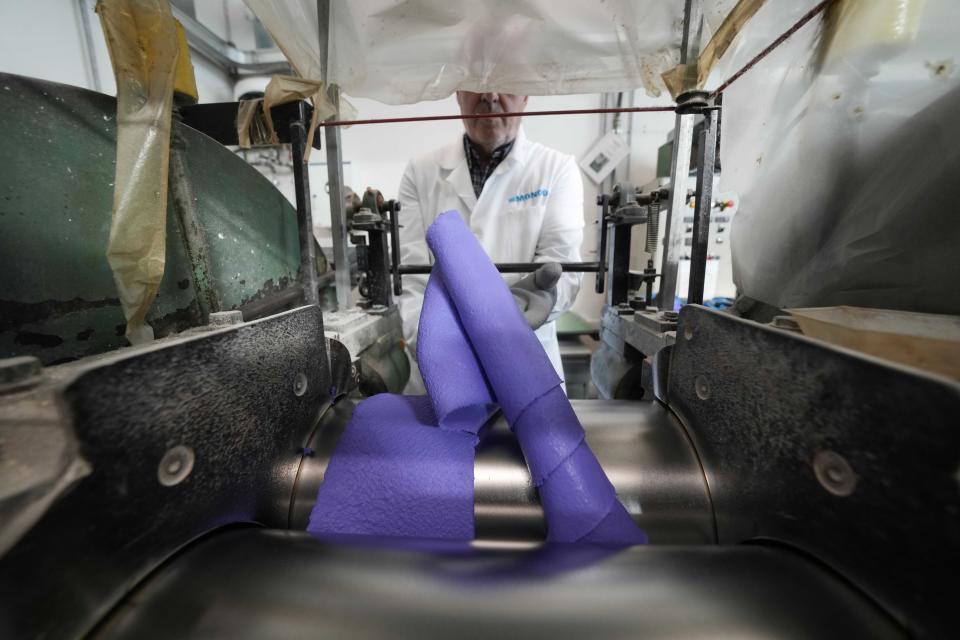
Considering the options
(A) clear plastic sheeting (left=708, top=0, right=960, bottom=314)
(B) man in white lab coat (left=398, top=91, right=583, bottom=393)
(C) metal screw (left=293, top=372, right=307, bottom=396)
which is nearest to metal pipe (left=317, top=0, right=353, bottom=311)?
(B) man in white lab coat (left=398, top=91, right=583, bottom=393)

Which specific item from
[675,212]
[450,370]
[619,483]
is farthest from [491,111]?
[619,483]

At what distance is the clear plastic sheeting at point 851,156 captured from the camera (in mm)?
406

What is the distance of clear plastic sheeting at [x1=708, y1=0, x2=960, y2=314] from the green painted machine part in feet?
3.58

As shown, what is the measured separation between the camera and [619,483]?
333 millimetres

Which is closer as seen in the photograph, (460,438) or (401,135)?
(460,438)

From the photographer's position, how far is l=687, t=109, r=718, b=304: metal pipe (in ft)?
2.02

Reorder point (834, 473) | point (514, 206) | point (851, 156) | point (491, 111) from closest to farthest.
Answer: point (834, 473)
point (851, 156)
point (491, 111)
point (514, 206)

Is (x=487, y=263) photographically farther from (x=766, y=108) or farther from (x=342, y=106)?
(x=342, y=106)

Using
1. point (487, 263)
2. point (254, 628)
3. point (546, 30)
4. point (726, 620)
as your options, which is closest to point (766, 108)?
point (546, 30)

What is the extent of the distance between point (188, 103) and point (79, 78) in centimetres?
165

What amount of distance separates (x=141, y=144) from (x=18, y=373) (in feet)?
1.90

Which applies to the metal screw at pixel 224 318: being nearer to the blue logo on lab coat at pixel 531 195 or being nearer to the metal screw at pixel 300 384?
the metal screw at pixel 300 384

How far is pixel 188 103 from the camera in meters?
0.68

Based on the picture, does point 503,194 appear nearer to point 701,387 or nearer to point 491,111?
point 491,111
